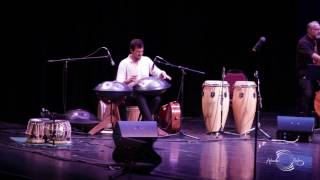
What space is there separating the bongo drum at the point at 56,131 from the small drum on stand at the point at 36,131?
5 cm

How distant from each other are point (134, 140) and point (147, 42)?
15.3ft

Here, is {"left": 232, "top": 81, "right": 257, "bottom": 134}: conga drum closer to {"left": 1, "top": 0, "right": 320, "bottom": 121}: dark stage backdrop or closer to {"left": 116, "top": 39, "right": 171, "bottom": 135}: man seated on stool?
{"left": 1, "top": 0, "right": 320, "bottom": 121}: dark stage backdrop

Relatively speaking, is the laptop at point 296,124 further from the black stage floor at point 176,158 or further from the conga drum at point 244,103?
the conga drum at point 244,103

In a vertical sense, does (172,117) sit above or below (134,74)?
below

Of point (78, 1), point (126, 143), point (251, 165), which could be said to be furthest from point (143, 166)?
point (78, 1)

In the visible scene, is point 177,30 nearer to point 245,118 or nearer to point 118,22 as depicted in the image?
point 118,22

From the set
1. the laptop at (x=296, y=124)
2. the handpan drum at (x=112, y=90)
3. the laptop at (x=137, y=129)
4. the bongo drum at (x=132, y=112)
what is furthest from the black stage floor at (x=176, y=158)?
the handpan drum at (x=112, y=90)

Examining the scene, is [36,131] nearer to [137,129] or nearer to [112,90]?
[112,90]

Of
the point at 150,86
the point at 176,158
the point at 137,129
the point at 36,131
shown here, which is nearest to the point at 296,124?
the point at 150,86

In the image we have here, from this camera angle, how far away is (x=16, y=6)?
387 inches

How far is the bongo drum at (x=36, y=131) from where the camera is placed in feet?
25.2

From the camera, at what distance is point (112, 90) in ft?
27.7

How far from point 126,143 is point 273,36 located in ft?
21.1

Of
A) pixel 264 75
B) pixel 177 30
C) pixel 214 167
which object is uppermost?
pixel 177 30
